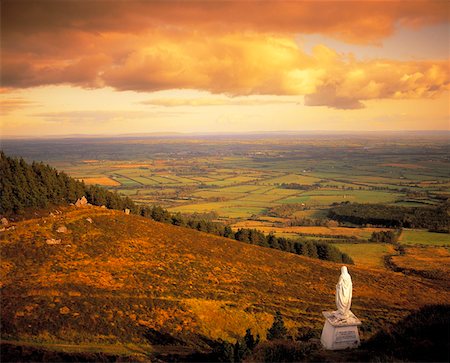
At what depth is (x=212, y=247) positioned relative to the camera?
165 feet

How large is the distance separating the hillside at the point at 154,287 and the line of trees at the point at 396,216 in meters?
48.0

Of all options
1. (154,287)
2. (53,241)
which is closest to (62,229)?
(53,241)

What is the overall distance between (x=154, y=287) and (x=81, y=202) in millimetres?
27863

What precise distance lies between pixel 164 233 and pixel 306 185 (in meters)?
127

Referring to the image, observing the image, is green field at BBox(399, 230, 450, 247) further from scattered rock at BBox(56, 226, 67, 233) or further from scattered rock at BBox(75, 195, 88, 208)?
scattered rock at BBox(56, 226, 67, 233)

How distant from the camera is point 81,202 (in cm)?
5753

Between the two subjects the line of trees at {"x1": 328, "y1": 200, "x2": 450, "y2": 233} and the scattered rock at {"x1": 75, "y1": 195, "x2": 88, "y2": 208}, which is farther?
the line of trees at {"x1": 328, "y1": 200, "x2": 450, "y2": 233}

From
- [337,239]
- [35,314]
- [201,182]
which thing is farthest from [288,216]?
[35,314]

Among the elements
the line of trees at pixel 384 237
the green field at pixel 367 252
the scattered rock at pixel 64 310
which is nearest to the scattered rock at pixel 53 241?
the scattered rock at pixel 64 310

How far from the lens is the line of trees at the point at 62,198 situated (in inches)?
1951

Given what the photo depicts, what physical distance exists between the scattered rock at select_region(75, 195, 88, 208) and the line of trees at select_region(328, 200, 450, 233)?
232 ft

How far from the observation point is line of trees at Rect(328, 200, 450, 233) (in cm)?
9650

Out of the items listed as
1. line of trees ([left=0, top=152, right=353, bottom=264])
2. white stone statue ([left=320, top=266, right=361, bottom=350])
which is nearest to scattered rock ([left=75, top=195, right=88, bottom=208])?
line of trees ([left=0, top=152, right=353, bottom=264])

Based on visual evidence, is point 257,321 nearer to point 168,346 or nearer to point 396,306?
point 168,346
